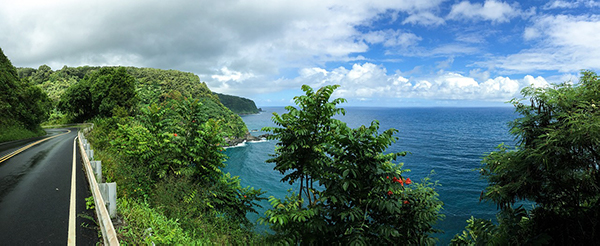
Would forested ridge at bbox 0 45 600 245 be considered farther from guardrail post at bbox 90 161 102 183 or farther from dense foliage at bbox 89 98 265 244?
guardrail post at bbox 90 161 102 183

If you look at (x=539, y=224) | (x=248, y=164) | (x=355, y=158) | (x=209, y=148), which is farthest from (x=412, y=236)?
(x=248, y=164)

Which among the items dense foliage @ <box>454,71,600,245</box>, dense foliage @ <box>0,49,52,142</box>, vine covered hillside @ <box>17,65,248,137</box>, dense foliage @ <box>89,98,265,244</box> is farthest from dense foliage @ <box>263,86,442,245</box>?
vine covered hillside @ <box>17,65,248,137</box>

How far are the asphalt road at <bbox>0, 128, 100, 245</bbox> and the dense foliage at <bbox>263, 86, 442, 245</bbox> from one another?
427 cm

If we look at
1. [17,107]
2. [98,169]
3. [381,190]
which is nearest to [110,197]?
[98,169]

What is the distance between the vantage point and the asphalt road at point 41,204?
5492 millimetres

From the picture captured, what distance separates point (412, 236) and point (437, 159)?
43884 millimetres

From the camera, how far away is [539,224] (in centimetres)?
654

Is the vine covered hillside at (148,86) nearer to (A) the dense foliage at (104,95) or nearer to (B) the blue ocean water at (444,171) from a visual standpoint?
(B) the blue ocean water at (444,171)

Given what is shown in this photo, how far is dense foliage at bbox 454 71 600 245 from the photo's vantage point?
5.63m

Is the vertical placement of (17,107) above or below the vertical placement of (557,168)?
above

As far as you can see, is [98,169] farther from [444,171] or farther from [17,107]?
[444,171]

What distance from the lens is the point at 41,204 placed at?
7.25 m

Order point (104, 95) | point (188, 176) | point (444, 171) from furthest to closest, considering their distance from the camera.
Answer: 1. point (104, 95)
2. point (444, 171)
3. point (188, 176)

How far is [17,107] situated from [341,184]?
3475 centimetres
